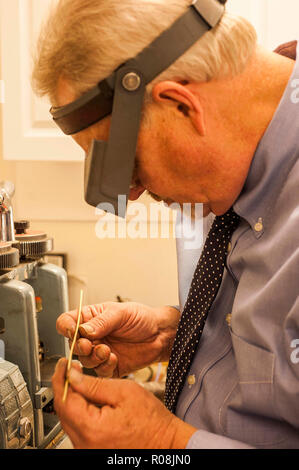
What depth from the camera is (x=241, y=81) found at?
658 millimetres

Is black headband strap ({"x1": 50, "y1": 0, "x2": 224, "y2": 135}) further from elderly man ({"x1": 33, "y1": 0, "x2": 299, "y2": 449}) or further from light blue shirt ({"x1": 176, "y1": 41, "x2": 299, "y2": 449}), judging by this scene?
light blue shirt ({"x1": 176, "y1": 41, "x2": 299, "y2": 449})

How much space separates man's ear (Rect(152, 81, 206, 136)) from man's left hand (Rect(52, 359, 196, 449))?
40cm

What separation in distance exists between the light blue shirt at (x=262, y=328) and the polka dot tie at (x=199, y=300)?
2cm

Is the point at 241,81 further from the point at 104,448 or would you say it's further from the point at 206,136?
the point at 104,448

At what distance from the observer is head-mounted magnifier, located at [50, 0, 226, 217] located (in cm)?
60

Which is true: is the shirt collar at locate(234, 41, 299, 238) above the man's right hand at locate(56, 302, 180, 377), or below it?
above

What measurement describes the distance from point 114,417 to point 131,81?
0.46 m

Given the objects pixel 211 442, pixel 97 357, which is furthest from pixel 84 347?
pixel 211 442

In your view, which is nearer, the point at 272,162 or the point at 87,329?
the point at 272,162

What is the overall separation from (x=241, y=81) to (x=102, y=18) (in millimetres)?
215

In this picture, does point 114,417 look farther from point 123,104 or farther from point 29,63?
point 29,63

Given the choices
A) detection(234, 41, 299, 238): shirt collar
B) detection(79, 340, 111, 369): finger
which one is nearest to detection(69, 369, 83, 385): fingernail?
detection(79, 340, 111, 369): finger

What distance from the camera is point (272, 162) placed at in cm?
68

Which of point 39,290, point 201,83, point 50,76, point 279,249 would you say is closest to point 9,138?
point 39,290
